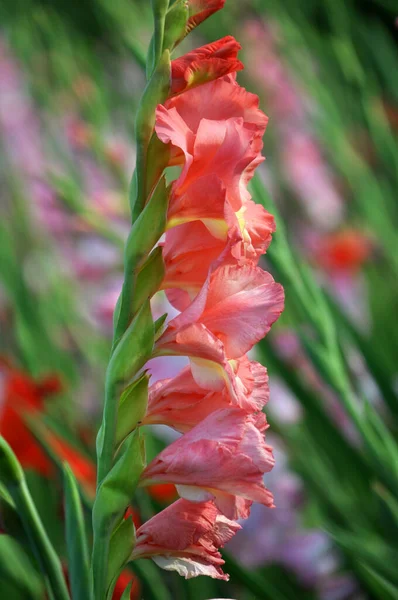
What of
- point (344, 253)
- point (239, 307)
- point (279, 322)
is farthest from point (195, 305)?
point (344, 253)

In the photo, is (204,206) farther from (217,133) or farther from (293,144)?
(293,144)

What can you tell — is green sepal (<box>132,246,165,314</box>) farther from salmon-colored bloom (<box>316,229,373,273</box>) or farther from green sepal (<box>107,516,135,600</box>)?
salmon-colored bloom (<box>316,229,373,273</box>)

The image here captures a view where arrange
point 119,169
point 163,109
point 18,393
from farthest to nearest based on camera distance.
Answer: point 119,169
point 18,393
point 163,109

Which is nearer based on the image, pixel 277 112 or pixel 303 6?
pixel 303 6

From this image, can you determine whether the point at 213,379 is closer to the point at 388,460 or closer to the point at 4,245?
the point at 388,460

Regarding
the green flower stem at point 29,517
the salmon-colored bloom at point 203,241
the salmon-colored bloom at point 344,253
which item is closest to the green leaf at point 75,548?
the green flower stem at point 29,517

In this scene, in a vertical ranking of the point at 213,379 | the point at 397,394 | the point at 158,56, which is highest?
the point at 158,56

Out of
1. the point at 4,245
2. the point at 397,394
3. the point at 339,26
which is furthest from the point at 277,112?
the point at 397,394
